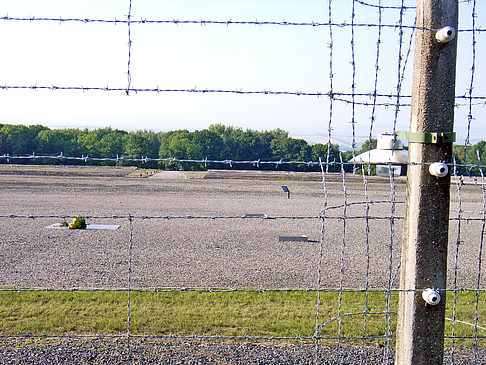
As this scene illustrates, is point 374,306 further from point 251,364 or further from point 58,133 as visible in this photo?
point 58,133

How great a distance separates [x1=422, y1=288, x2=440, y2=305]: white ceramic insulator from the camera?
3236 millimetres

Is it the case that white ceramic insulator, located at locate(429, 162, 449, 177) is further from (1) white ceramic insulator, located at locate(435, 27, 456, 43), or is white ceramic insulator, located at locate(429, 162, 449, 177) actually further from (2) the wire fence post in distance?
(1) white ceramic insulator, located at locate(435, 27, 456, 43)

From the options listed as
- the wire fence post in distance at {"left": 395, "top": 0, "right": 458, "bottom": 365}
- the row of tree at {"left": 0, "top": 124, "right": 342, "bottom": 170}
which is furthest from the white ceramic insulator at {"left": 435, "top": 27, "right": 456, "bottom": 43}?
the row of tree at {"left": 0, "top": 124, "right": 342, "bottom": 170}

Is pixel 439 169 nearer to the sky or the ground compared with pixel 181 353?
nearer to the sky

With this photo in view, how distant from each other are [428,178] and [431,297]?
2.38ft

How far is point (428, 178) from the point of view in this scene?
10.7 ft

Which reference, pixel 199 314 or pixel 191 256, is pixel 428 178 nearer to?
pixel 199 314

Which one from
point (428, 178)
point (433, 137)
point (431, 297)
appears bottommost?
point (431, 297)

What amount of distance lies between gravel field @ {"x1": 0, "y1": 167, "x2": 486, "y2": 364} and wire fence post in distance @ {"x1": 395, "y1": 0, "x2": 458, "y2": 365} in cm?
26

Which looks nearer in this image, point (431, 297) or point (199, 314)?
point (431, 297)

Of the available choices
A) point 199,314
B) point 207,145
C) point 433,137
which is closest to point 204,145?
point 207,145

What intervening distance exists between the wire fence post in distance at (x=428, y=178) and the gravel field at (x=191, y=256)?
26 cm

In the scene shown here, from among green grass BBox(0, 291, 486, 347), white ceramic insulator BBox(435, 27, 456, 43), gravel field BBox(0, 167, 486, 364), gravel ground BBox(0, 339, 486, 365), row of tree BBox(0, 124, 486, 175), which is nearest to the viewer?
white ceramic insulator BBox(435, 27, 456, 43)

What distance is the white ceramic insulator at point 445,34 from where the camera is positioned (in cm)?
313
